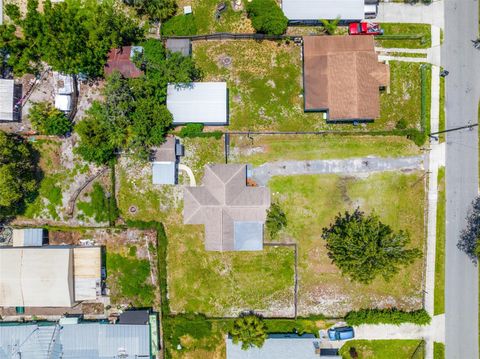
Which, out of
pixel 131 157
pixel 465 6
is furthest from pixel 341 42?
pixel 131 157

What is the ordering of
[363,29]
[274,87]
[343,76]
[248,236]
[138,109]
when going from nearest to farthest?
[138,109]
[343,76]
[248,236]
[363,29]
[274,87]

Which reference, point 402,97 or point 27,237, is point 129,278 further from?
point 402,97

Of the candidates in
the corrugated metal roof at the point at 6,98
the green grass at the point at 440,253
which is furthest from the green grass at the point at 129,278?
the green grass at the point at 440,253

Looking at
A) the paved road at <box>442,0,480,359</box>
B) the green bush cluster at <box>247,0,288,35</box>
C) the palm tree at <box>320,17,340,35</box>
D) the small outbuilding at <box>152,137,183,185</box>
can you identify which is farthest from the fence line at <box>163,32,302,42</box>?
the paved road at <box>442,0,480,359</box>

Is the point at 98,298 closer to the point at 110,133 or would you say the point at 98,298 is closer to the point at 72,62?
the point at 110,133

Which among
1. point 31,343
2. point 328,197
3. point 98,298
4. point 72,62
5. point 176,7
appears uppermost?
point 176,7

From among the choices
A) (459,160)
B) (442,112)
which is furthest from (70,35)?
(459,160)

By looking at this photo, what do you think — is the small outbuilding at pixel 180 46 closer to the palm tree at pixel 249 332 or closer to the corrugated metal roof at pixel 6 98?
the corrugated metal roof at pixel 6 98

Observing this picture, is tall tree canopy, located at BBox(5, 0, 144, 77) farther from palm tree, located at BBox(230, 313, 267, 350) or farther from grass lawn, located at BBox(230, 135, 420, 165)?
palm tree, located at BBox(230, 313, 267, 350)
